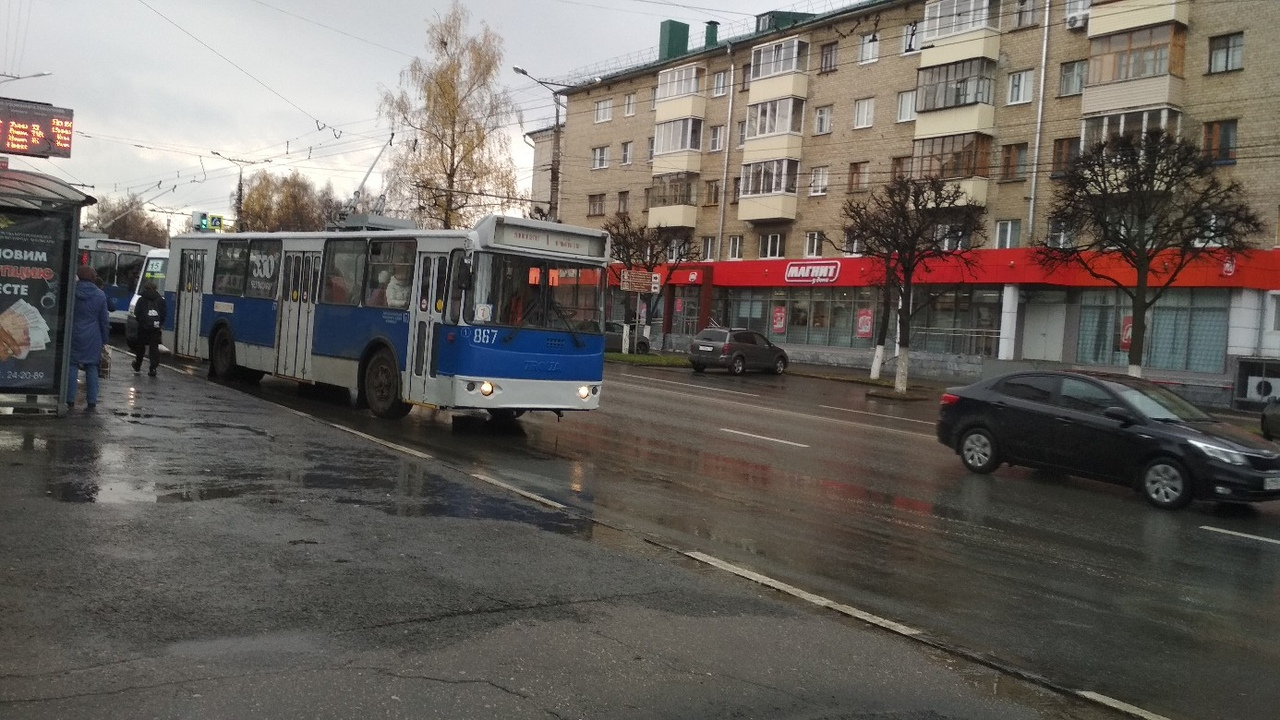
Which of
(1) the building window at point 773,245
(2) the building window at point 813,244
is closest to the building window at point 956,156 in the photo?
(2) the building window at point 813,244

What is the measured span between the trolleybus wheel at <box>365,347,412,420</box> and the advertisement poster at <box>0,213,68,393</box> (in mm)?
4317

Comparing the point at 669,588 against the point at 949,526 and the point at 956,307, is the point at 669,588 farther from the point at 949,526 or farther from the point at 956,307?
the point at 956,307

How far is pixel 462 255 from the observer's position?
13930 mm

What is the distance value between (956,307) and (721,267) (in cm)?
1317

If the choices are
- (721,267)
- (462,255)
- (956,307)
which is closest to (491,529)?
(462,255)

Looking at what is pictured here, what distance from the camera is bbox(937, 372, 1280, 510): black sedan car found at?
441 inches

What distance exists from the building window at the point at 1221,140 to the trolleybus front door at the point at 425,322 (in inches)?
1082

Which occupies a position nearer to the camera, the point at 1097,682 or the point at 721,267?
the point at 1097,682

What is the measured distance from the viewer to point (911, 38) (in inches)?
1706

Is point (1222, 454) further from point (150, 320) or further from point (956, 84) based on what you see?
point (956, 84)

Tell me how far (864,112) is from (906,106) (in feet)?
7.55

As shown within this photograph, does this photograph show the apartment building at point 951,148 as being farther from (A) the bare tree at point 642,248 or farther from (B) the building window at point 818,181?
(A) the bare tree at point 642,248

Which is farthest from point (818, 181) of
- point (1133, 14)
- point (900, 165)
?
point (1133, 14)

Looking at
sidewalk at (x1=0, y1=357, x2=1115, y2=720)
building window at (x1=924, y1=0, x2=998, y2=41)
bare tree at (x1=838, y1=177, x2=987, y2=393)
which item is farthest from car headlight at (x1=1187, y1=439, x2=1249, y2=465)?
building window at (x1=924, y1=0, x2=998, y2=41)
